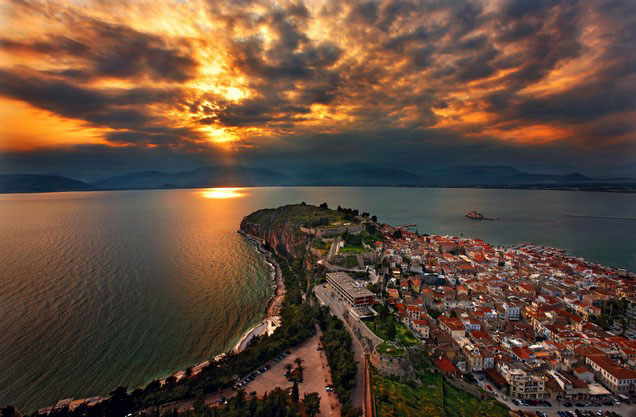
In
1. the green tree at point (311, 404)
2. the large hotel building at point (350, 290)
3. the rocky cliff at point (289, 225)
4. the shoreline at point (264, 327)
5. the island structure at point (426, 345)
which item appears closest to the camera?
the green tree at point (311, 404)

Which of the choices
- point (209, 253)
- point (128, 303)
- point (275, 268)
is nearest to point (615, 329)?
point (275, 268)

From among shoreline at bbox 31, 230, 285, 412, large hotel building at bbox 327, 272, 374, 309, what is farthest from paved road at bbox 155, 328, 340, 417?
large hotel building at bbox 327, 272, 374, 309

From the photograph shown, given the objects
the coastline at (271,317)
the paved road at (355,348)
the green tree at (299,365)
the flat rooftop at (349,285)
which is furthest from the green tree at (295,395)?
the flat rooftop at (349,285)

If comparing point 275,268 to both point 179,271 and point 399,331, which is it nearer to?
point 179,271

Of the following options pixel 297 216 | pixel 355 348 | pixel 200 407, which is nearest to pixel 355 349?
pixel 355 348

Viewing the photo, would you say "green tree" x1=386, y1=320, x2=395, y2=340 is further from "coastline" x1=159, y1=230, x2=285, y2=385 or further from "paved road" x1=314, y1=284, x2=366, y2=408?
"coastline" x1=159, y1=230, x2=285, y2=385

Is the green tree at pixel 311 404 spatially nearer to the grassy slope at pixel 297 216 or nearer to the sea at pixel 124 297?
the sea at pixel 124 297

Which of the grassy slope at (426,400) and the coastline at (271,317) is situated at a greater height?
the grassy slope at (426,400)

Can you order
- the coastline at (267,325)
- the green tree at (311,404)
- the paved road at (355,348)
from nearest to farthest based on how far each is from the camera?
1. the green tree at (311,404)
2. the paved road at (355,348)
3. the coastline at (267,325)
